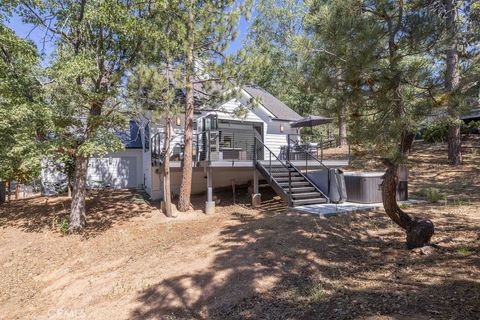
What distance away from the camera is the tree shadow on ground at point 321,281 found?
13.2 feet

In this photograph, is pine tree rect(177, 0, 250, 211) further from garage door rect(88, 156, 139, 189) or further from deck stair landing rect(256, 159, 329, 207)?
garage door rect(88, 156, 139, 189)

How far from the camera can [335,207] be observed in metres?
9.58

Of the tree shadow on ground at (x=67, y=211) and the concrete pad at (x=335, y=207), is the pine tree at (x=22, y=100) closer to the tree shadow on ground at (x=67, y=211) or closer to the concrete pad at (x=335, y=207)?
the tree shadow on ground at (x=67, y=211)

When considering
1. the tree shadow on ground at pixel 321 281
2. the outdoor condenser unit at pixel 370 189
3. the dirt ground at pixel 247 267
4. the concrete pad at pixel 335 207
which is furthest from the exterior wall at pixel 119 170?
the tree shadow on ground at pixel 321 281

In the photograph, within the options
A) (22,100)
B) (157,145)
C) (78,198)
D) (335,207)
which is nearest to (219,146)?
(157,145)

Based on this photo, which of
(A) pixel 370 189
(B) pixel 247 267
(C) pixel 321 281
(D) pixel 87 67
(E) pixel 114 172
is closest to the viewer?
(C) pixel 321 281

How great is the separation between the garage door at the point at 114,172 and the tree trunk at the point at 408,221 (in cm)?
1487

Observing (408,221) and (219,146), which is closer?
(408,221)

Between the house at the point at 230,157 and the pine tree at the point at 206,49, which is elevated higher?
the pine tree at the point at 206,49

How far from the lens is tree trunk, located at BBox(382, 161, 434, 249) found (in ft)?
18.8

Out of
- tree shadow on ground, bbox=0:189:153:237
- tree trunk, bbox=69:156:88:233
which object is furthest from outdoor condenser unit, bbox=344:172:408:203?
tree trunk, bbox=69:156:88:233

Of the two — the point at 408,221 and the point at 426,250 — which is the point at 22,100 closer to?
the point at 408,221

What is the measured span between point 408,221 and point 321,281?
211 cm

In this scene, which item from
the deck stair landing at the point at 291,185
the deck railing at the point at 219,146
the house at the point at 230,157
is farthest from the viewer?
the deck railing at the point at 219,146
